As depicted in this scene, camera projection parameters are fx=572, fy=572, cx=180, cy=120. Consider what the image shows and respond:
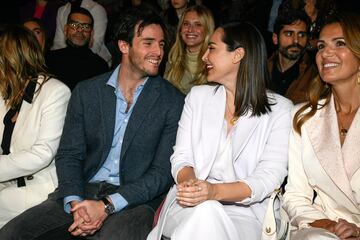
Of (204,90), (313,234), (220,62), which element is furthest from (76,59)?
(313,234)

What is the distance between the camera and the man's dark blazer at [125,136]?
346 cm

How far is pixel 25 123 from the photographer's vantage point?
3.59 metres

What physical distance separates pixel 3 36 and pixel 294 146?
6.39 ft

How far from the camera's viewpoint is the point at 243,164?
324 centimetres

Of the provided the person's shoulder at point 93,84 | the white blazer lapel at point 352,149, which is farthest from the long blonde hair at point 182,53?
the white blazer lapel at point 352,149

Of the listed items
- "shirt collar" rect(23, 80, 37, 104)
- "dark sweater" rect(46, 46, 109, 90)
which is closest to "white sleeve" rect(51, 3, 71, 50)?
"dark sweater" rect(46, 46, 109, 90)

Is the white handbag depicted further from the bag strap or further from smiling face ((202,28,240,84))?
smiling face ((202,28,240,84))

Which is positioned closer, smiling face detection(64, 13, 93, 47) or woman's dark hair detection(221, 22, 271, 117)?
woman's dark hair detection(221, 22, 271, 117)

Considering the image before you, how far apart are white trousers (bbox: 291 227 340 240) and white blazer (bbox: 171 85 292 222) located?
31cm

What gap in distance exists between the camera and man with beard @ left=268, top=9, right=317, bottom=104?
168 inches

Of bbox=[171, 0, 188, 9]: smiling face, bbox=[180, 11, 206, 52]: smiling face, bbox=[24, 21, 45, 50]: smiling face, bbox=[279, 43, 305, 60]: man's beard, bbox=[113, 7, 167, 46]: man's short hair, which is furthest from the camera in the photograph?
bbox=[171, 0, 188, 9]: smiling face

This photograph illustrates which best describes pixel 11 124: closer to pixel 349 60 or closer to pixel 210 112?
pixel 210 112

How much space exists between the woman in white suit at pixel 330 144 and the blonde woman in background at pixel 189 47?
183cm

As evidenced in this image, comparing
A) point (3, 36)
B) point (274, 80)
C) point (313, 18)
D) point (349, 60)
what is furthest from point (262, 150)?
point (313, 18)
